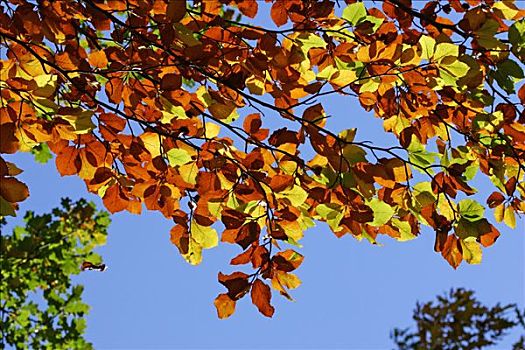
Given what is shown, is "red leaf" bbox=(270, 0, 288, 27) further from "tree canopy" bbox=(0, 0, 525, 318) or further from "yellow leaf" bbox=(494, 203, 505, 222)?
"yellow leaf" bbox=(494, 203, 505, 222)

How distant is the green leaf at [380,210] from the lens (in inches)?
82.0

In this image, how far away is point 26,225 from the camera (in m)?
6.01

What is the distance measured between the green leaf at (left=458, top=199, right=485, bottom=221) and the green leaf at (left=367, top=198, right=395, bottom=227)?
9.3 inches

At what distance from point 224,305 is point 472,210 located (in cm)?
86

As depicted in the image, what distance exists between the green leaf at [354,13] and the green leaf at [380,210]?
2.02 feet

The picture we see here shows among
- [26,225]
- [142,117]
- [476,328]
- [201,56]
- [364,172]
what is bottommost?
[364,172]

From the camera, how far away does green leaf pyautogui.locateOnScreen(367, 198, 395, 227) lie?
2.08 metres

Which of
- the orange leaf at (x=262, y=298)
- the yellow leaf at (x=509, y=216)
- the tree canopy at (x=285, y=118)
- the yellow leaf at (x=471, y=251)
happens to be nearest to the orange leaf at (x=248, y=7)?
the tree canopy at (x=285, y=118)

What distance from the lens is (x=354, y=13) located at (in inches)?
82.5

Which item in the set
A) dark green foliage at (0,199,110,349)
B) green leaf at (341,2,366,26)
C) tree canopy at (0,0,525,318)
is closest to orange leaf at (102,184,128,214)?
tree canopy at (0,0,525,318)

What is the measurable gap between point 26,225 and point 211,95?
14.8 ft

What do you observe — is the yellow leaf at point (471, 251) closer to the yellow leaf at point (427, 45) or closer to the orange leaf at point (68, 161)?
the yellow leaf at point (427, 45)

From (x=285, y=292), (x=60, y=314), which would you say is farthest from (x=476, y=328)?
(x=285, y=292)

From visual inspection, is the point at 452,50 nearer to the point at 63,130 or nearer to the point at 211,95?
the point at 211,95
